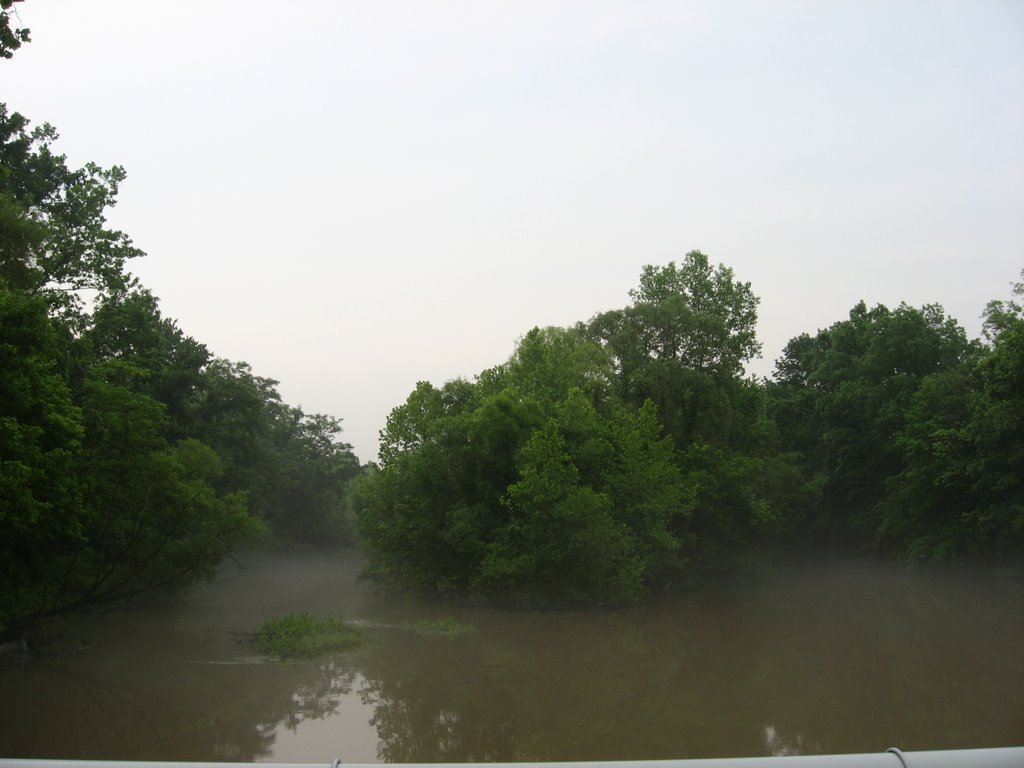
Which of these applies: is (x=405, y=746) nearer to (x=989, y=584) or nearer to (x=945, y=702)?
(x=945, y=702)

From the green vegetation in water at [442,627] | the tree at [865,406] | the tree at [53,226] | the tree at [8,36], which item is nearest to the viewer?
the tree at [8,36]

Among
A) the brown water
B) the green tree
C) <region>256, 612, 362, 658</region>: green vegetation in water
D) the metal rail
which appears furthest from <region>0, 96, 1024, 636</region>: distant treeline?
the metal rail

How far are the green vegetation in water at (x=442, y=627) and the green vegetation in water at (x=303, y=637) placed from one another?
255 cm

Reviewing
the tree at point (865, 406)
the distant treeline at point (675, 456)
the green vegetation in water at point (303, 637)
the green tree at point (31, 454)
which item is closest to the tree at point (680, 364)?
the distant treeline at point (675, 456)

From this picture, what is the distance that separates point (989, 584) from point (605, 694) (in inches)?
823

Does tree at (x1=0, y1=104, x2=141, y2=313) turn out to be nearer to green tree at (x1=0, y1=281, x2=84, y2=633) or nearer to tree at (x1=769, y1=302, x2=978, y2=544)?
green tree at (x1=0, y1=281, x2=84, y2=633)

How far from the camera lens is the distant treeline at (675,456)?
26594mm

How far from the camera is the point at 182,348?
3322 centimetres

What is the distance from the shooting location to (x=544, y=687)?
15531 mm

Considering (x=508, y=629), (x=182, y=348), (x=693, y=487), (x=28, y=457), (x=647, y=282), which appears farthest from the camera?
(x=647, y=282)

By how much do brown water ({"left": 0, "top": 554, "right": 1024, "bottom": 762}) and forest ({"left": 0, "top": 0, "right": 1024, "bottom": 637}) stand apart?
2027 millimetres

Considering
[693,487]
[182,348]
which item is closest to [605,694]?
[693,487]

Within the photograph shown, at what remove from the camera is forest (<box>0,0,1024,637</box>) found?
56.1ft

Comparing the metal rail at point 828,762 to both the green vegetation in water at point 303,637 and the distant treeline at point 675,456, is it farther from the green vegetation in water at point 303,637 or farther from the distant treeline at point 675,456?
the distant treeline at point 675,456
